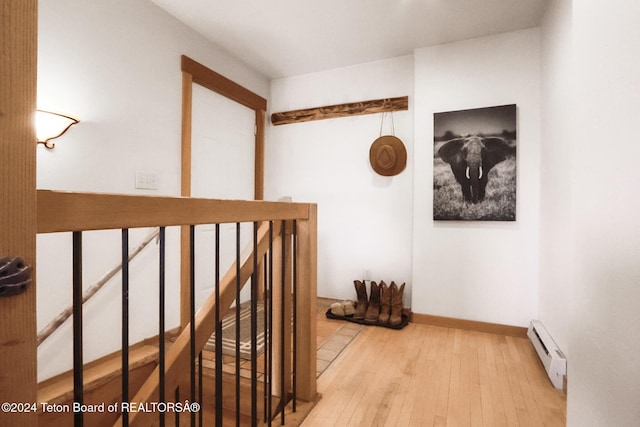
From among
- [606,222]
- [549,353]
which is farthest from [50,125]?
[549,353]

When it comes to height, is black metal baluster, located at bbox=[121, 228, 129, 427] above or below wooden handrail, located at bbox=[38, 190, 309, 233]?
below

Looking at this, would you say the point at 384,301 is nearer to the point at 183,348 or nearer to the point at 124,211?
the point at 183,348

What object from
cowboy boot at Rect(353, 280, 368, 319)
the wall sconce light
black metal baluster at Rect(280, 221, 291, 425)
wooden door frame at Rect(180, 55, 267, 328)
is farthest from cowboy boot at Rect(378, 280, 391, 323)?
the wall sconce light

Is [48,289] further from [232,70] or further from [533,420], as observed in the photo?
[533,420]

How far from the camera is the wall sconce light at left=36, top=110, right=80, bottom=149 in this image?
163 centimetres

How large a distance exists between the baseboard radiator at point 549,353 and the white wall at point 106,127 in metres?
2.50

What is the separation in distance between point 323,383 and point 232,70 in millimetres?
2738

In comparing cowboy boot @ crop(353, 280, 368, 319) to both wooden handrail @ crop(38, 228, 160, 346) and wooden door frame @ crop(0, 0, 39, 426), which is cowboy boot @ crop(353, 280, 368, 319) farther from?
wooden door frame @ crop(0, 0, 39, 426)

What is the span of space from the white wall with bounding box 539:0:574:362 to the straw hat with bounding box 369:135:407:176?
107cm

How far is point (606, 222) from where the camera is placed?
57cm

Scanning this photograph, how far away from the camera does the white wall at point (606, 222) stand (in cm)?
51

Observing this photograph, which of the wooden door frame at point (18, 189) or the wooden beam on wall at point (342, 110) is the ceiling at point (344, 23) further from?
the wooden door frame at point (18, 189)

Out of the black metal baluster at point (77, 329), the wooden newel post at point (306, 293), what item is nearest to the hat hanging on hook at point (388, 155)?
the wooden newel post at point (306, 293)

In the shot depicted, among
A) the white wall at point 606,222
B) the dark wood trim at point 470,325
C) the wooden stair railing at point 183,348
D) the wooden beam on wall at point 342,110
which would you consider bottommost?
the dark wood trim at point 470,325
